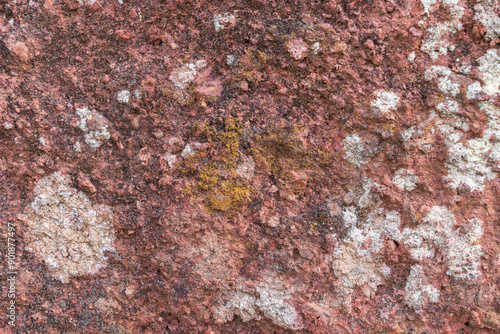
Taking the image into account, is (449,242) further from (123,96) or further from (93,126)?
(93,126)

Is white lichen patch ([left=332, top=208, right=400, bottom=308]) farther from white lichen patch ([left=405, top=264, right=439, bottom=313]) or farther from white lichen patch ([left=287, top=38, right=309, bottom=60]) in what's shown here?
white lichen patch ([left=287, top=38, right=309, bottom=60])

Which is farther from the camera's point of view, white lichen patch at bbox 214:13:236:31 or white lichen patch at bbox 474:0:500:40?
white lichen patch at bbox 214:13:236:31

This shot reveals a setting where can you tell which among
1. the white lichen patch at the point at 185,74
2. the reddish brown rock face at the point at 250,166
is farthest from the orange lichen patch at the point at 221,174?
the white lichen patch at the point at 185,74

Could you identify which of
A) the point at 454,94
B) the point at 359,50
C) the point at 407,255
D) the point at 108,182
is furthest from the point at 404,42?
the point at 108,182

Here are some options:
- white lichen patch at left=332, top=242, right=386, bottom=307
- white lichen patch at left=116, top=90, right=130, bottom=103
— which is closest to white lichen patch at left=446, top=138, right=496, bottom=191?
white lichen patch at left=332, top=242, right=386, bottom=307

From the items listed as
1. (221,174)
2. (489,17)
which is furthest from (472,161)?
(221,174)

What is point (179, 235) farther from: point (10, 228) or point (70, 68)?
point (70, 68)

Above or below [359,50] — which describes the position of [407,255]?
below
